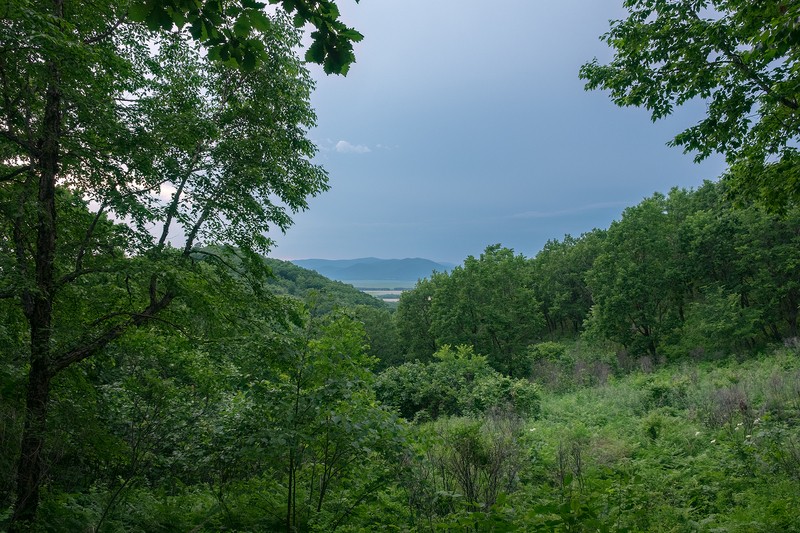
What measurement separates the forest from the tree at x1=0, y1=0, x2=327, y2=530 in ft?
0.12

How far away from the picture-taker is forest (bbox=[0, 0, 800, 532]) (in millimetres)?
4203

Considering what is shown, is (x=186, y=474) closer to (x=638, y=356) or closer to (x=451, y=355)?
(x=451, y=355)

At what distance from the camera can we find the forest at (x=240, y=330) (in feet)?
13.8

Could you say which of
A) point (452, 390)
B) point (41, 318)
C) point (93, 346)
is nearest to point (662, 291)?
point (452, 390)

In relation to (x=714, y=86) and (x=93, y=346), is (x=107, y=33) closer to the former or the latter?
(x=93, y=346)

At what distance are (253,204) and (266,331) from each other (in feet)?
6.77

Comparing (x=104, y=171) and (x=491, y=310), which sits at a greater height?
(x=104, y=171)

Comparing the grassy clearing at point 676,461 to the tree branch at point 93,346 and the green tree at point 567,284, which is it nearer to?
the tree branch at point 93,346

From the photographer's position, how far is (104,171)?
497 centimetres

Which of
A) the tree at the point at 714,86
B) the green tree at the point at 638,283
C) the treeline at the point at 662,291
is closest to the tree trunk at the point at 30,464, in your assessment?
the tree at the point at 714,86

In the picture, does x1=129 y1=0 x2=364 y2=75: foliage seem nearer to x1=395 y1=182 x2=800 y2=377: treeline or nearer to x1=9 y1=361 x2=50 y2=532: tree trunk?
x1=9 y1=361 x2=50 y2=532: tree trunk

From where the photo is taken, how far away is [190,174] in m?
5.98

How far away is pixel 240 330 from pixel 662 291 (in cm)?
2469

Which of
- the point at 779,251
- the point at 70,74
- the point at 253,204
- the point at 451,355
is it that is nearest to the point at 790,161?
the point at 253,204
